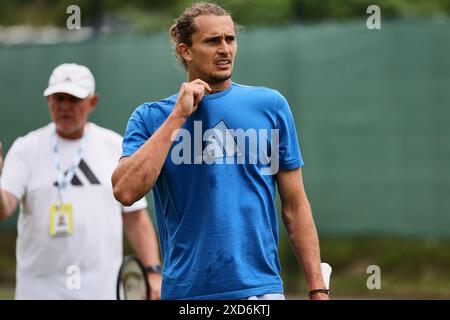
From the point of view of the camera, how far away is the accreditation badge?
6.43 m

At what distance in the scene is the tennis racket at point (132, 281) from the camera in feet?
20.4

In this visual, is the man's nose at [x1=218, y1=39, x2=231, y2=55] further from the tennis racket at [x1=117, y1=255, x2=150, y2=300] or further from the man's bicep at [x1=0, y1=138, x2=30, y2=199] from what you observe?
the man's bicep at [x1=0, y1=138, x2=30, y2=199]

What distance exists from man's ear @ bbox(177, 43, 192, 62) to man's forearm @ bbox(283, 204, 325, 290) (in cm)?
80

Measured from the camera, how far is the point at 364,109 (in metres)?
10.8

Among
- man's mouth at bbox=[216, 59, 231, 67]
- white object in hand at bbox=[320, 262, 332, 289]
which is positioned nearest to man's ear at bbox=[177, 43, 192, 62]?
man's mouth at bbox=[216, 59, 231, 67]

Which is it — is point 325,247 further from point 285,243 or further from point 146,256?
point 146,256

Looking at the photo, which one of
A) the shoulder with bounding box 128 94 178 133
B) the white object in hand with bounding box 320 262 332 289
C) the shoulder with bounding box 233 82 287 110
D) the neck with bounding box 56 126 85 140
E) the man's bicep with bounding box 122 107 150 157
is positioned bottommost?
the white object in hand with bounding box 320 262 332 289

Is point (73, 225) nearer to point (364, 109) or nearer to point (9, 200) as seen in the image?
point (9, 200)

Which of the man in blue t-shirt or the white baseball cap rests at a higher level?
the white baseball cap

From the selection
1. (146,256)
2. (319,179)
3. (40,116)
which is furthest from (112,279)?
(40,116)

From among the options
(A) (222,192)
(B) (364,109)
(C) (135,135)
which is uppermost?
(B) (364,109)

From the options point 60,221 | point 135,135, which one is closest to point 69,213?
point 60,221

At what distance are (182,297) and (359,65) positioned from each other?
6.74m

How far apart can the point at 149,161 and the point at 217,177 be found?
0.31 m
